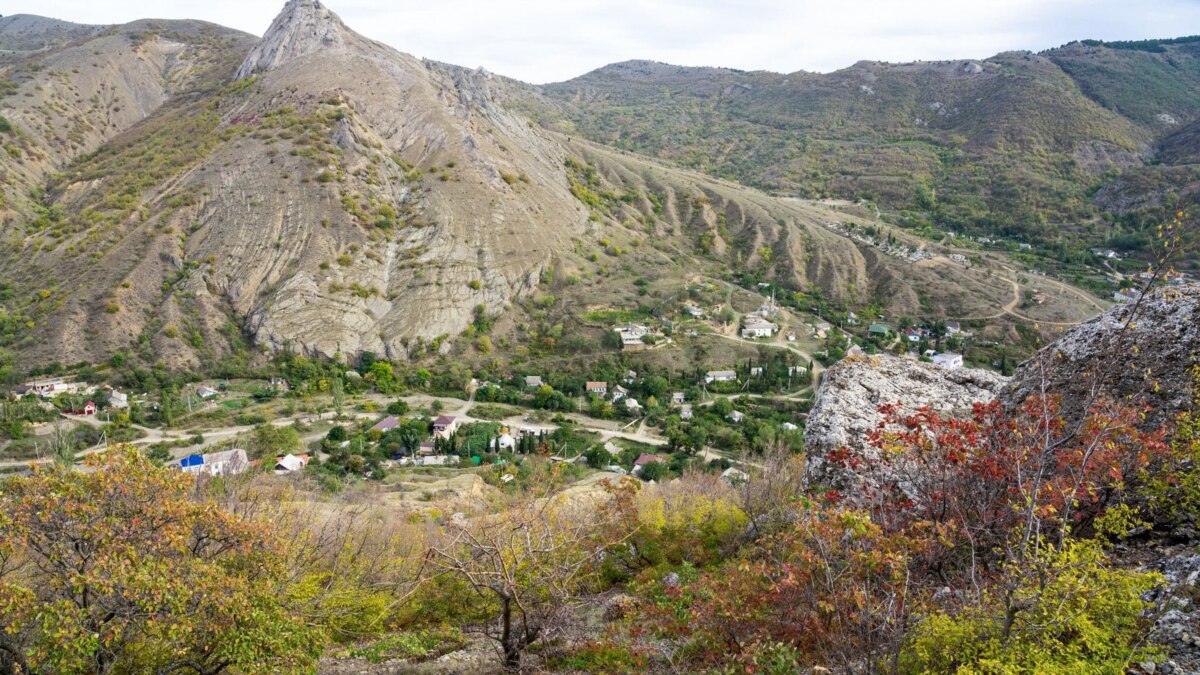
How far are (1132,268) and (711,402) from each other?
2384 inches

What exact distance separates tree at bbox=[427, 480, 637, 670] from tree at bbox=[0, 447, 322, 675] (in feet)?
8.60

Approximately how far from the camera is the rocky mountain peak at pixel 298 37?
87188 millimetres

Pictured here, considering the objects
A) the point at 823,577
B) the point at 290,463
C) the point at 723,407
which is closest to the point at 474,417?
the point at 290,463

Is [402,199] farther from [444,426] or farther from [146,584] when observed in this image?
[146,584]

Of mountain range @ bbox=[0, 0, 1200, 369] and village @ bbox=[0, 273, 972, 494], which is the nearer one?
village @ bbox=[0, 273, 972, 494]

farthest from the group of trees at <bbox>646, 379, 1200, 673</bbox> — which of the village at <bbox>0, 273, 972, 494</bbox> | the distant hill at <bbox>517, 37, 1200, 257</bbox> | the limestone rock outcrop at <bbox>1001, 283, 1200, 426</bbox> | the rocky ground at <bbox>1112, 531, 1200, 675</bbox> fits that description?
the distant hill at <bbox>517, 37, 1200, 257</bbox>

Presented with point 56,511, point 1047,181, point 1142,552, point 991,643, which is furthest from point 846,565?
point 1047,181

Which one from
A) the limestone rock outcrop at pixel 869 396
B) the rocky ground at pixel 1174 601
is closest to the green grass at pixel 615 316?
the limestone rock outcrop at pixel 869 396

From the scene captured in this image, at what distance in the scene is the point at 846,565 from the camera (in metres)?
7.61

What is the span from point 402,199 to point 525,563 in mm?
67309

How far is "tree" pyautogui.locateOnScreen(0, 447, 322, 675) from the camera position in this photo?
7449 mm

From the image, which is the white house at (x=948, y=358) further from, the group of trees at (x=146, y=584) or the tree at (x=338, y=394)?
the group of trees at (x=146, y=584)

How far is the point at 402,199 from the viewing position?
71.2 metres

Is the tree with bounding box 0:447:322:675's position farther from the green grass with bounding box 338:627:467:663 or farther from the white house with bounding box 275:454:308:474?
the white house with bounding box 275:454:308:474
